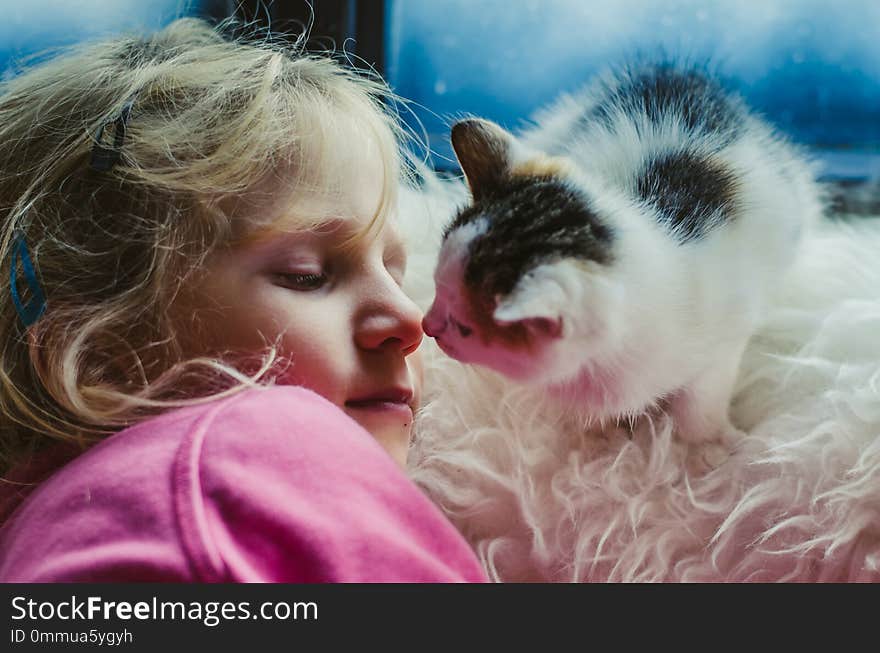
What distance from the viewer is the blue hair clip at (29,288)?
0.65 metres

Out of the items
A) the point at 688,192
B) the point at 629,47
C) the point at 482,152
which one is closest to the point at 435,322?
the point at 482,152

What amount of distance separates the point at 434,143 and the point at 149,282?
17.2 inches

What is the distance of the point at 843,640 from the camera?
0.51 metres

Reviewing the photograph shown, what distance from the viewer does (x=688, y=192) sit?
719mm

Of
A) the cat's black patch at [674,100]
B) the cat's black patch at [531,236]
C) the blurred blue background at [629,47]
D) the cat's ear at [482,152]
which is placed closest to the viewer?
the cat's black patch at [531,236]

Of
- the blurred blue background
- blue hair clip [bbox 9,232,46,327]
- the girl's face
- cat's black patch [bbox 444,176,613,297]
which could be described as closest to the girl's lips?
the girl's face

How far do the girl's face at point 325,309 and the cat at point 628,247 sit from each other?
0.17ft

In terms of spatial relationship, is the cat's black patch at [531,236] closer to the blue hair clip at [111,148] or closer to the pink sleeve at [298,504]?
the pink sleeve at [298,504]

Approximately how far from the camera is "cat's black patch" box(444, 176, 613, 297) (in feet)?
1.88

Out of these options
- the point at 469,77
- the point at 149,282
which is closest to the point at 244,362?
the point at 149,282

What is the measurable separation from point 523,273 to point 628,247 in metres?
0.11

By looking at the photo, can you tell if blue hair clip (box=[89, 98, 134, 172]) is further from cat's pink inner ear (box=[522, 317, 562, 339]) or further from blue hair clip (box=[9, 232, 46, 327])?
cat's pink inner ear (box=[522, 317, 562, 339])

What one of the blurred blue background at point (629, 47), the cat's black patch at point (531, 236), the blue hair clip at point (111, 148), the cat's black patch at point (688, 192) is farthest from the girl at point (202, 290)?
the blurred blue background at point (629, 47)

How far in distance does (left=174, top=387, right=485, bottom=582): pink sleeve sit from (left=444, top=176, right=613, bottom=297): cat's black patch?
5.6 inches
